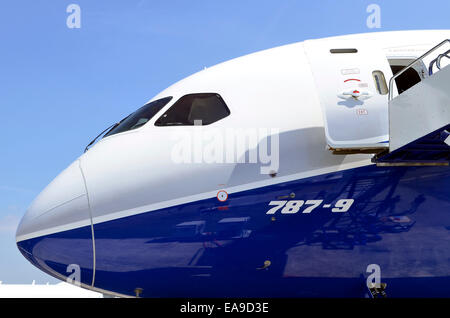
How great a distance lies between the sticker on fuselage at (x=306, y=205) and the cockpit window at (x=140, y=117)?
7.73 ft

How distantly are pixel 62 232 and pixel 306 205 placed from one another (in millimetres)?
3346

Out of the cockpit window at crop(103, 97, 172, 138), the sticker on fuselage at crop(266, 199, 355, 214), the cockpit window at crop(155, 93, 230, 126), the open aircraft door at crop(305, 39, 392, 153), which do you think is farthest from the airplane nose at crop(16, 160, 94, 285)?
the open aircraft door at crop(305, 39, 392, 153)

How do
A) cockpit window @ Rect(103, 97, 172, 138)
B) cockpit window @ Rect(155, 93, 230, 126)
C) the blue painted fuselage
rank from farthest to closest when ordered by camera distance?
cockpit window @ Rect(103, 97, 172, 138)
cockpit window @ Rect(155, 93, 230, 126)
the blue painted fuselage

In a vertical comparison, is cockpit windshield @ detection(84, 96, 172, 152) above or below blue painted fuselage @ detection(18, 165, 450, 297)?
above

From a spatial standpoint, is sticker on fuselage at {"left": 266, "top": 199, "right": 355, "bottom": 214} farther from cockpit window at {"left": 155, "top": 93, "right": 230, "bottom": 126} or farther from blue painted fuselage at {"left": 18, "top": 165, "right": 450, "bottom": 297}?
cockpit window at {"left": 155, "top": 93, "right": 230, "bottom": 126}

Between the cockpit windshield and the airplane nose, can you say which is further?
the cockpit windshield

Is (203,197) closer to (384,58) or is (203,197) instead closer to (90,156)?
(90,156)

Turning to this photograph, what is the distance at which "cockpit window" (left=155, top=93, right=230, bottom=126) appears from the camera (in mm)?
6930

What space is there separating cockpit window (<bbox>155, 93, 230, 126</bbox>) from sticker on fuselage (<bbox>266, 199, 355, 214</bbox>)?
156cm

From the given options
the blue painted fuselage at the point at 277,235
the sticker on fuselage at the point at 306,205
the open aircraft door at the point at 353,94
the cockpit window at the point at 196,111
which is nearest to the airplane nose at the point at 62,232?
the blue painted fuselage at the point at 277,235

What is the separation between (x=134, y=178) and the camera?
6.49 meters

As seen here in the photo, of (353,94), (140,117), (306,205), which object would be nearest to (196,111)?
(140,117)

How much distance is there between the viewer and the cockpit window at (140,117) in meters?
7.29

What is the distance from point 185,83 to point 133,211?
2.38 m
